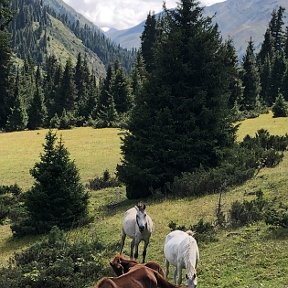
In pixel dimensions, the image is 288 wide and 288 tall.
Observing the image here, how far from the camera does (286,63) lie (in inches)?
2894

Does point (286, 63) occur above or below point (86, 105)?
above

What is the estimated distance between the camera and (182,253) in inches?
439

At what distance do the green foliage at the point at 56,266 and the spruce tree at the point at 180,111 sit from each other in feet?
30.1

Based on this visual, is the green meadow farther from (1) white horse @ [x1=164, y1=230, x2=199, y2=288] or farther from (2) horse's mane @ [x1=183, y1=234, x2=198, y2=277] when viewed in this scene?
(2) horse's mane @ [x1=183, y1=234, x2=198, y2=277]

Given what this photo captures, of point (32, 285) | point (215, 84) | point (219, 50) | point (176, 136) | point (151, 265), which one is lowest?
point (32, 285)

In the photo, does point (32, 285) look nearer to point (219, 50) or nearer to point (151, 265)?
point (151, 265)

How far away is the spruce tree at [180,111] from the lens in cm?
2464

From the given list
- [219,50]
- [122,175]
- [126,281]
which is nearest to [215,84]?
[219,50]

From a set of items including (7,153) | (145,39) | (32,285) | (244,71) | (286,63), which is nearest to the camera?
(32,285)

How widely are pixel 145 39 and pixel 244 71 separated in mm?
A: 23558

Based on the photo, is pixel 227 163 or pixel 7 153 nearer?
pixel 227 163

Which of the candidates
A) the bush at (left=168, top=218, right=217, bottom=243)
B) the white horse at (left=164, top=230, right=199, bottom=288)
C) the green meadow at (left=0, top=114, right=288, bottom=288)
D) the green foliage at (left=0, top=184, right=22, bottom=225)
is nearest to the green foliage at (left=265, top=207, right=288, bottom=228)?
the green meadow at (left=0, top=114, right=288, bottom=288)

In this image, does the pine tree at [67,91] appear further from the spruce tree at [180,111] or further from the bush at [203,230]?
the bush at [203,230]

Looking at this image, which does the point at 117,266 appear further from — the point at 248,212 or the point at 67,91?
the point at 67,91
